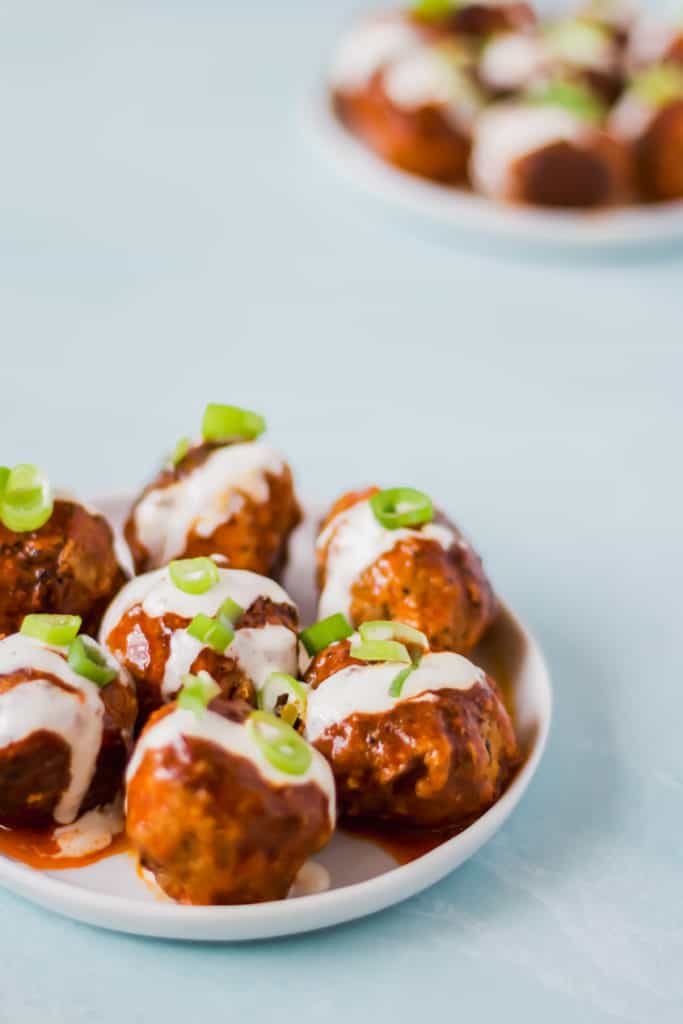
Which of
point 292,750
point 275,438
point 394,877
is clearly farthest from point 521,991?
point 275,438

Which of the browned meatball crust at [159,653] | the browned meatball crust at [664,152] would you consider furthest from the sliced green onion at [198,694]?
the browned meatball crust at [664,152]

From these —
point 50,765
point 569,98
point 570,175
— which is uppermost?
point 569,98

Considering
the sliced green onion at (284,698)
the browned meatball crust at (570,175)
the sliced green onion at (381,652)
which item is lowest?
the sliced green onion at (284,698)

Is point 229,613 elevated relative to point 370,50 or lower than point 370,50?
lower

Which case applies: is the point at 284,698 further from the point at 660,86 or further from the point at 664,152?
the point at 660,86

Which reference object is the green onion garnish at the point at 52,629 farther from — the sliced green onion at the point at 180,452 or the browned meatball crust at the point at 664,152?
the browned meatball crust at the point at 664,152

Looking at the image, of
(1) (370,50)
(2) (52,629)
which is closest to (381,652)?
(2) (52,629)
